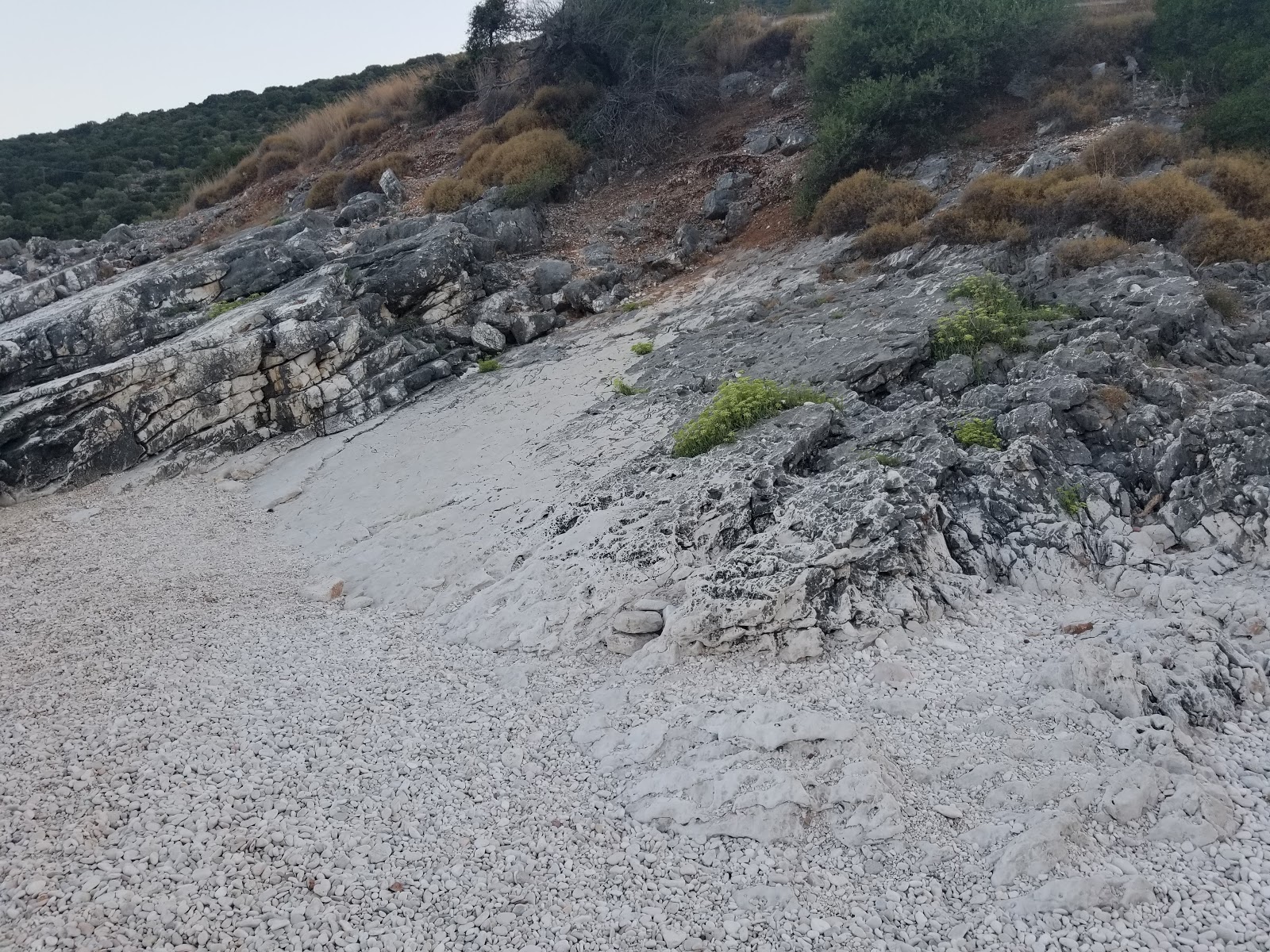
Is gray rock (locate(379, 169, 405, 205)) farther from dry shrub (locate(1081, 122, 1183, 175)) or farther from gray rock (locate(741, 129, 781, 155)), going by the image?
dry shrub (locate(1081, 122, 1183, 175))

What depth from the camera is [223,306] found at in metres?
14.0

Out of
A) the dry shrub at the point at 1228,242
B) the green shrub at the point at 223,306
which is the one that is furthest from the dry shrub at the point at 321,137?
the dry shrub at the point at 1228,242

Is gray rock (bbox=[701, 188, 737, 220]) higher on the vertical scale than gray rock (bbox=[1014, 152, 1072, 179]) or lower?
higher

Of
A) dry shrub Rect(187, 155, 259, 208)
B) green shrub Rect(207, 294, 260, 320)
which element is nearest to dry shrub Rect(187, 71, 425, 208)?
dry shrub Rect(187, 155, 259, 208)

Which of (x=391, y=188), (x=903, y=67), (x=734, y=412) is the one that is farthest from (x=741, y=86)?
(x=734, y=412)

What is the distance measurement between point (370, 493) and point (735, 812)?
719 cm

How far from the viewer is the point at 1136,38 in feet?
54.1

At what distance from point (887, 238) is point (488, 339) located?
22.4 ft

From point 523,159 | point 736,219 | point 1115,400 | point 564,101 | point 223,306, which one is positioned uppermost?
point 564,101

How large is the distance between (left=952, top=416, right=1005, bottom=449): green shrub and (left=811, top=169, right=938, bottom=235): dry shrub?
20.7ft

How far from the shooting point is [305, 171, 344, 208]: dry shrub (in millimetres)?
20578

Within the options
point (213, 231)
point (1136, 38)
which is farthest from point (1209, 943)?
point (213, 231)

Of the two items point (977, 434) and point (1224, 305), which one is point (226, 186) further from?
point (1224, 305)

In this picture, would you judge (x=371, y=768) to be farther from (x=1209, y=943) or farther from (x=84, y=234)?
(x=84, y=234)
